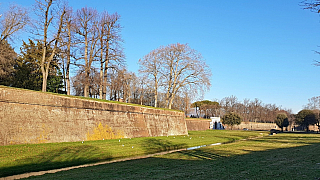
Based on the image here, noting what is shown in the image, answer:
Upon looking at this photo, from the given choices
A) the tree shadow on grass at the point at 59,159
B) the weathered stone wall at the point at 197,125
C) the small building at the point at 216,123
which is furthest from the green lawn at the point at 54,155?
the small building at the point at 216,123

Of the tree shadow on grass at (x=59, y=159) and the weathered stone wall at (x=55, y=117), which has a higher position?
the weathered stone wall at (x=55, y=117)

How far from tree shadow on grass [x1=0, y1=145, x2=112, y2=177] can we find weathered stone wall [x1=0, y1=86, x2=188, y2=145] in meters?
2.18

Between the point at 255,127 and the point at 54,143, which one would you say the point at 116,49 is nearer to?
the point at 54,143

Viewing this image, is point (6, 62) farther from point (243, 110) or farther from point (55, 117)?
point (243, 110)

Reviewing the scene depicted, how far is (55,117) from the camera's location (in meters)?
17.6

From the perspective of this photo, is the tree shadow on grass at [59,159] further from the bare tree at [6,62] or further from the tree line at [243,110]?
the tree line at [243,110]

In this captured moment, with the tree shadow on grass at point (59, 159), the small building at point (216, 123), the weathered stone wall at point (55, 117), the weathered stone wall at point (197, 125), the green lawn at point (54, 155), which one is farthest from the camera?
the small building at point (216, 123)

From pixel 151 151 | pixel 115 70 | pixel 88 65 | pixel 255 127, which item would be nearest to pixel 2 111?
pixel 151 151

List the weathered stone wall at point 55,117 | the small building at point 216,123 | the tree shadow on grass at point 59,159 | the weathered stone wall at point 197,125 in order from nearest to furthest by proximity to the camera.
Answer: the tree shadow on grass at point 59,159, the weathered stone wall at point 55,117, the weathered stone wall at point 197,125, the small building at point 216,123

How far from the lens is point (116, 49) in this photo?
98.6 ft

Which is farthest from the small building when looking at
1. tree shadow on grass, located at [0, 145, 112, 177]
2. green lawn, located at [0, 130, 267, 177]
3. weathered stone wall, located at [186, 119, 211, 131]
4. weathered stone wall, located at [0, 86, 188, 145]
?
tree shadow on grass, located at [0, 145, 112, 177]

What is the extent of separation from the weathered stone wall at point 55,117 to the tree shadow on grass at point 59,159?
218 cm

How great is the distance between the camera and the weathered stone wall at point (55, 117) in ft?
48.5

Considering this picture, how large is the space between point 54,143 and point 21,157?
4091mm
